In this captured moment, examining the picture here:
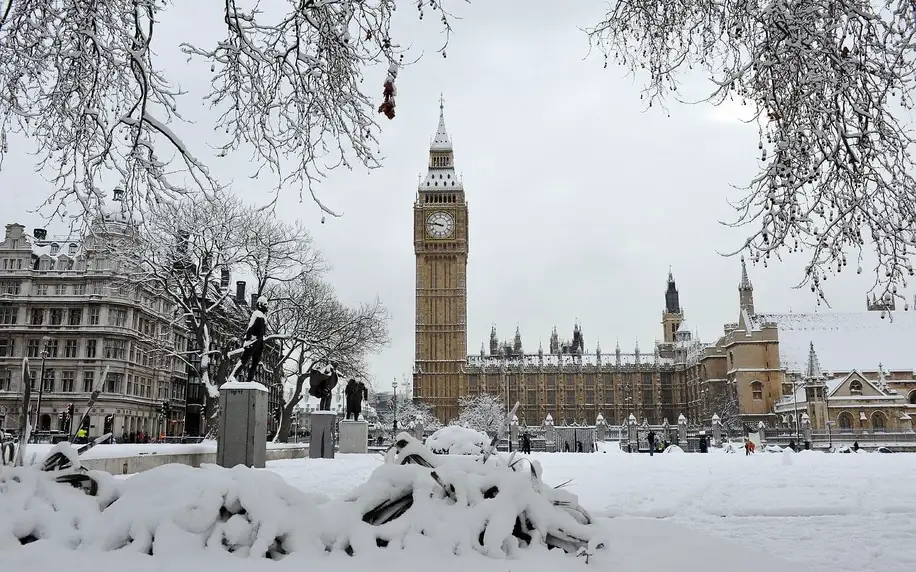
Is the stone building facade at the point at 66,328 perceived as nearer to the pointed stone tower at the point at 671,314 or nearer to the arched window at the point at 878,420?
the arched window at the point at 878,420

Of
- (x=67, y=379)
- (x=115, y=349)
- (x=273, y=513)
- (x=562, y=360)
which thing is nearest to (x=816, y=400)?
(x=562, y=360)

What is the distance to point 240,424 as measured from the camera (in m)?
13.8

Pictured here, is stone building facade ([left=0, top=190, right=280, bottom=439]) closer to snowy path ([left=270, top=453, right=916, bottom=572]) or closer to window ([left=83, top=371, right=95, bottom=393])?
window ([left=83, top=371, right=95, bottom=393])

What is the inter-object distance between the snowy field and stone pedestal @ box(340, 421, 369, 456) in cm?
1403

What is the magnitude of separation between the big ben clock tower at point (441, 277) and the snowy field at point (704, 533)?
82.7m

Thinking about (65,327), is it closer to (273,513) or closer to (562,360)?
(273,513)

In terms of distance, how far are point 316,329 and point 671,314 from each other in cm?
9454

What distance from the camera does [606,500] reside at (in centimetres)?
926

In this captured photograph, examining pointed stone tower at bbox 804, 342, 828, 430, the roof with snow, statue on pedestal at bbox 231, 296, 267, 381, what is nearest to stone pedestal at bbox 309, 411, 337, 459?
statue on pedestal at bbox 231, 296, 267, 381

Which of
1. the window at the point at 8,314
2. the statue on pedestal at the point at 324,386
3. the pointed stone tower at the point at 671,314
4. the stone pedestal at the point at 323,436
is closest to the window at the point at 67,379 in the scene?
the window at the point at 8,314

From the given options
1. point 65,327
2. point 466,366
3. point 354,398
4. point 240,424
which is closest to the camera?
point 240,424

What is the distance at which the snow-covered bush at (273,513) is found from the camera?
284 centimetres

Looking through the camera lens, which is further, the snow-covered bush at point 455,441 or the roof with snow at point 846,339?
the roof with snow at point 846,339

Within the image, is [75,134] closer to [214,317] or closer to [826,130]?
[826,130]
